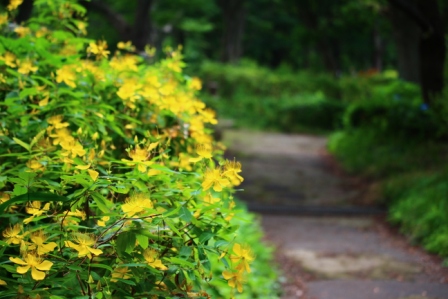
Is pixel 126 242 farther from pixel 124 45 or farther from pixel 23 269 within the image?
pixel 124 45

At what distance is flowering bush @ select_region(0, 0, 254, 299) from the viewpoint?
1944 millimetres

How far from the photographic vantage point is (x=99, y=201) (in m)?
2.01

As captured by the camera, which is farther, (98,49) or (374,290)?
(374,290)

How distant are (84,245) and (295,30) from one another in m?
28.7

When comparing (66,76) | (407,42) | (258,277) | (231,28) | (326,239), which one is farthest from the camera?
(231,28)

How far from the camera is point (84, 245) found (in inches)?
73.7

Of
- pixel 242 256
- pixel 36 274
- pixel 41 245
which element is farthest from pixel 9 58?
pixel 242 256

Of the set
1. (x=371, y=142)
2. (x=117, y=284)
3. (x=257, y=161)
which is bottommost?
(x=257, y=161)

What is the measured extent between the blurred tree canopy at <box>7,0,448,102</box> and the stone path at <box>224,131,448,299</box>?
103 inches

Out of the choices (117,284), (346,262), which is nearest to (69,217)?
(117,284)

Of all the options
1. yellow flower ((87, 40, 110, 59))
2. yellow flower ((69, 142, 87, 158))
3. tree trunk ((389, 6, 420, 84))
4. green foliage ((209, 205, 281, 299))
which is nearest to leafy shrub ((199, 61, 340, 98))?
tree trunk ((389, 6, 420, 84))

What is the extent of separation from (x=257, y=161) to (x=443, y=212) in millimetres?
6486

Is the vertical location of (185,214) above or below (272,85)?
above

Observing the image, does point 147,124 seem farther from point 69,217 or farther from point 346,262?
point 346,262
